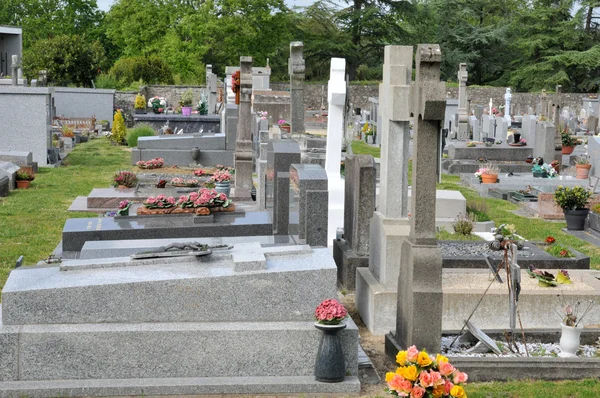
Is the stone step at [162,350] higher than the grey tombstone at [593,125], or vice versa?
the grey tombstone at [593,125]

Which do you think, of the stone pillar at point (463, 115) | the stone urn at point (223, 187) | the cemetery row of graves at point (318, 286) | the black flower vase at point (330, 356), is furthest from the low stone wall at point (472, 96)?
the black flower vase at point (330, 356)

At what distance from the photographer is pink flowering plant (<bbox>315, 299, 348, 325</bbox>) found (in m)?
6.92

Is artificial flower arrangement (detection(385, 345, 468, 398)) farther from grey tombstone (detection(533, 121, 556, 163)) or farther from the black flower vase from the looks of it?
grey tombstone (detection(533, 121, 556, 163))

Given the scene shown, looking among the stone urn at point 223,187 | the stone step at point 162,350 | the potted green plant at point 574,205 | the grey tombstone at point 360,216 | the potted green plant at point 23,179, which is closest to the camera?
the stone step at point 162,350

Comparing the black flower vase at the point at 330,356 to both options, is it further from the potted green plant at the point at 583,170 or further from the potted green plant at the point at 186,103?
the potted green plant at the point at 186,103

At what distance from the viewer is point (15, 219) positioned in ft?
50.8

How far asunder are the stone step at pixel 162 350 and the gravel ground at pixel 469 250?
13.7 feet

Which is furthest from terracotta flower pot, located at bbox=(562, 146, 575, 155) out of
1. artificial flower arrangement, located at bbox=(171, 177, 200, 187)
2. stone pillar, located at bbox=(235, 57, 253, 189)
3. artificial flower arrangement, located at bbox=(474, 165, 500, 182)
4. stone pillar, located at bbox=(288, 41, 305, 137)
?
artificial flower arrangement, located at bbox=(171, 177, 200, 187)

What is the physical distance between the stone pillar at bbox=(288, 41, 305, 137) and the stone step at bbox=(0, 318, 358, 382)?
45.2 ft

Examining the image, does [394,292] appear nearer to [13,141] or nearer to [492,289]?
[492,289]

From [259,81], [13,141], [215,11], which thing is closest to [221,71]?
[215,11]

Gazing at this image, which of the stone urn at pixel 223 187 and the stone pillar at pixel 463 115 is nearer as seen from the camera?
the stone urn at pixel 223 187

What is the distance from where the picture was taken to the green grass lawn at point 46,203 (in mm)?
12906

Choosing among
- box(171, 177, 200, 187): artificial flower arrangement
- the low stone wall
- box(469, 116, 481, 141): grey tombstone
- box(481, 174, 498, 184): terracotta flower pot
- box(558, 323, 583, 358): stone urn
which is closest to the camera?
box(558, 323, 583, 358): stone urn
